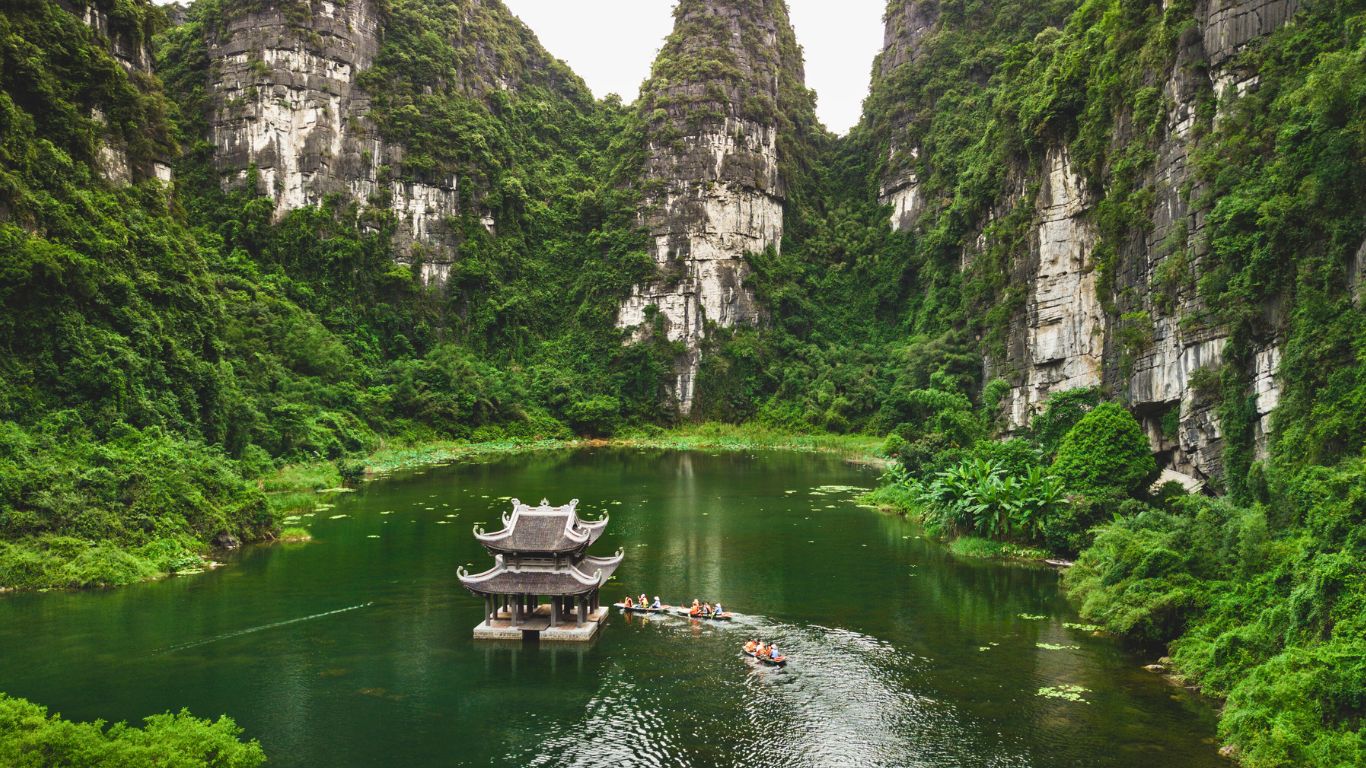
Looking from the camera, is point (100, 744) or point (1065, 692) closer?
point (100, 744)

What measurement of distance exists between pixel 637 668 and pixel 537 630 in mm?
2976

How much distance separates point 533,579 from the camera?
19422 mm

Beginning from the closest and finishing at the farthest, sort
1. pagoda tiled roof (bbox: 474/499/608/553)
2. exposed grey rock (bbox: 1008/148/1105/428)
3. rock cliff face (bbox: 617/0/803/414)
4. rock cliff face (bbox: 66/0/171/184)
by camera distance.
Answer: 1. pagoda tiled roof (bbox: 474/499/608/553)
2. rock cliff face (bbox: 66/0/171/184)
3. exposed grey rock (bbox: 1008/148/1105/428)
4. rock cliff face (bbox: 617/0/803/414)

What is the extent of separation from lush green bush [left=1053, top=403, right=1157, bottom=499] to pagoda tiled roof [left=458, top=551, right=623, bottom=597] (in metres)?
15.9

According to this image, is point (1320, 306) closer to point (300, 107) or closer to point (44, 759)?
point (44, 759)

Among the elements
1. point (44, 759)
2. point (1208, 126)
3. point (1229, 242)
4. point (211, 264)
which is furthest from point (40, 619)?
point (211, 264)

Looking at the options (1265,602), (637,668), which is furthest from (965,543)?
(637,668)

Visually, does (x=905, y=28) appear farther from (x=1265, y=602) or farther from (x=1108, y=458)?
(x=1265, y=602)

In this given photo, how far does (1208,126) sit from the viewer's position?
1076 inches

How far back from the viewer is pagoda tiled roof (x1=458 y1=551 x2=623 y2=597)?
19219mm

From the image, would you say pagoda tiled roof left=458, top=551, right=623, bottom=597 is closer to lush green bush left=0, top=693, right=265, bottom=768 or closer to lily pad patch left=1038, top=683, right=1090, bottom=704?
lush green bush left=0, top=693, right=265, bottom=768

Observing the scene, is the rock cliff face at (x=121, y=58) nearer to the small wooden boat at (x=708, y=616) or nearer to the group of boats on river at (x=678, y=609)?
the group of boats on river at (x=678, y=609)

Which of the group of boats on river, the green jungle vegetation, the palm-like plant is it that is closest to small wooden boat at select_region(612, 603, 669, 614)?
the group of boats on river

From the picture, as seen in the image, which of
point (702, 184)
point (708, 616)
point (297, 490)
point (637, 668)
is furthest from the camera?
point (702, 184)
